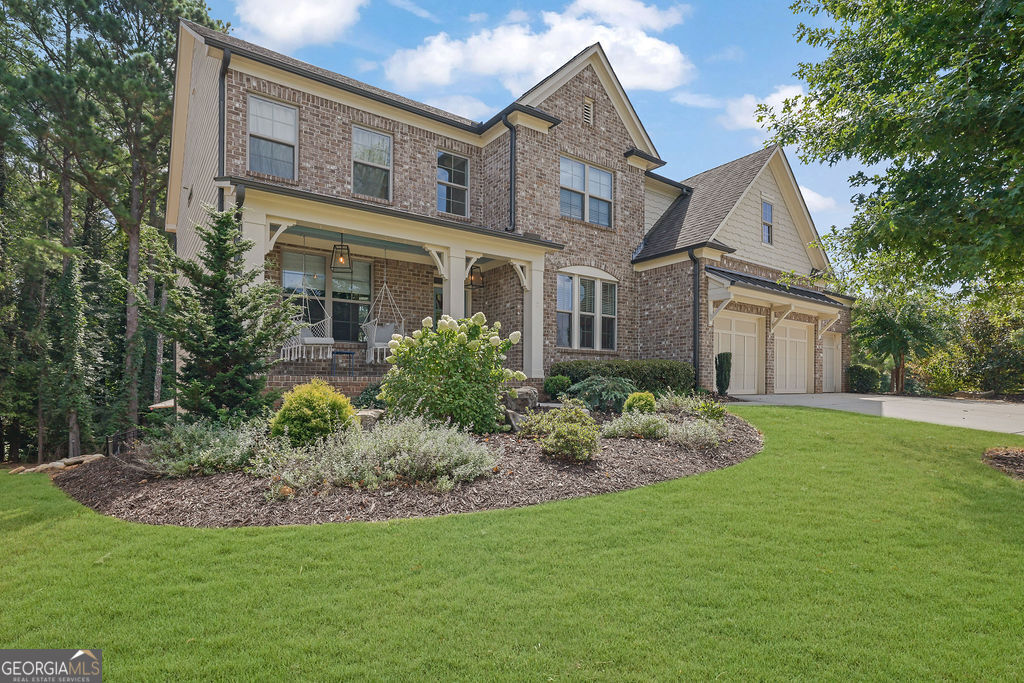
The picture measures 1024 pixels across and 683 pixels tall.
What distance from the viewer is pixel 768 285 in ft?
48.8

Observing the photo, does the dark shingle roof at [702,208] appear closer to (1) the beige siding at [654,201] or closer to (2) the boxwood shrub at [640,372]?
(1) the beige siding at [654,201]

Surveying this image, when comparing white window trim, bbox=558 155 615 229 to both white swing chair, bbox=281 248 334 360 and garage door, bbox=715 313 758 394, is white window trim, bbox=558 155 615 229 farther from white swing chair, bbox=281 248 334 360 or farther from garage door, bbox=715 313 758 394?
white swing chair, bbox=281 248 334 360

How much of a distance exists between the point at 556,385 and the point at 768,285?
795cm

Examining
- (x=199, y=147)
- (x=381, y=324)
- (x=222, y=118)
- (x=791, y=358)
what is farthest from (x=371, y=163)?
(x=791, y=358)

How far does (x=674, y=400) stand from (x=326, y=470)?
6.71 meters

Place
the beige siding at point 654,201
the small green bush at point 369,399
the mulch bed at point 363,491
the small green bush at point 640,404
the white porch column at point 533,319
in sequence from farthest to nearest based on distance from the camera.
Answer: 1. the beige siding at point 654,201
2. the white porch column at point 533,319
3. the small green bush at point 369,399
4. the small green bush at point 640,404
5. the mulch bed at point 363,491

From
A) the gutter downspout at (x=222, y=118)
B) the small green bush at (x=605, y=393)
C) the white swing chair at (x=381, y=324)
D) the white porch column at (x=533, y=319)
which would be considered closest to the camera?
the small green bush at (x=605, y=393)

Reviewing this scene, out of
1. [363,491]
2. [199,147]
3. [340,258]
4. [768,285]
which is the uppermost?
[199,147]

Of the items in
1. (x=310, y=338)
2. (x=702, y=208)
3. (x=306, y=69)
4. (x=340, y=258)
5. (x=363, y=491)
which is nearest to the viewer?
(x=363, y=491)

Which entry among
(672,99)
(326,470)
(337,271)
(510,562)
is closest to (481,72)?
(672,99)

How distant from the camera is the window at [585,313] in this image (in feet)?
42.3

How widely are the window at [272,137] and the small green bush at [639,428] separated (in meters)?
8.40

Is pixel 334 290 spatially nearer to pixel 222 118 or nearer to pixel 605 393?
pixel 222 118

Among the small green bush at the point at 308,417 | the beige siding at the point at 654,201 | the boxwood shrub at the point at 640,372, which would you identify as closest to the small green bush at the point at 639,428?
the small green bush at the point at 308,417
